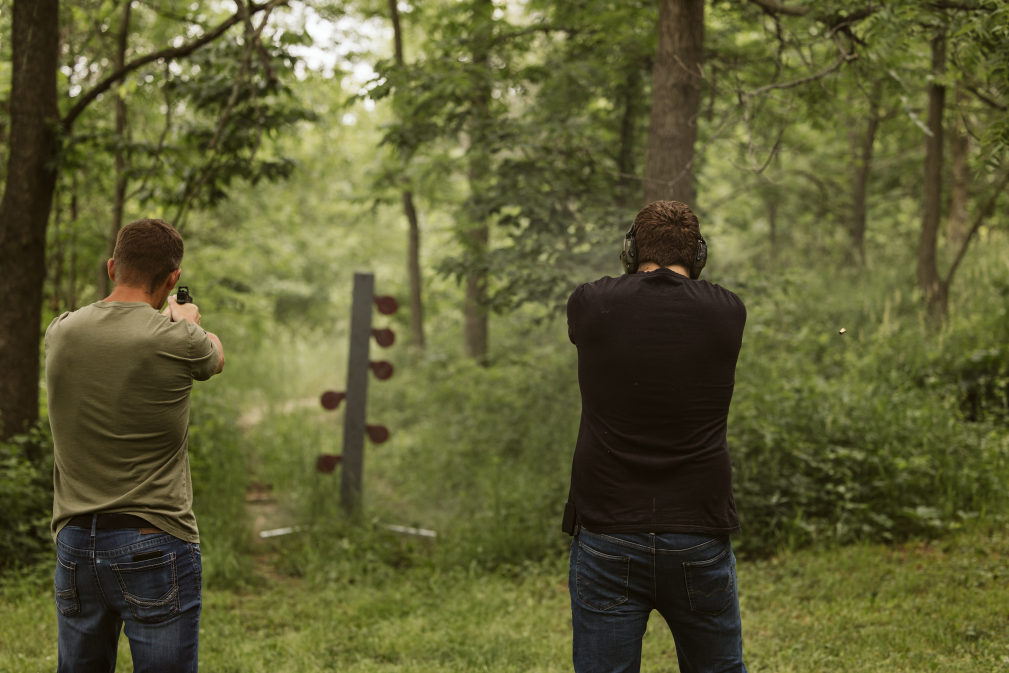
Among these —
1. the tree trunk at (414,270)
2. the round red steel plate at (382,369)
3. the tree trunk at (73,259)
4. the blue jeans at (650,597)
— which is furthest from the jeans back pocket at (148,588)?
the tree trunk at (414,270)

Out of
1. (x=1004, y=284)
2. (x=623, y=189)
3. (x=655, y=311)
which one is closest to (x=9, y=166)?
(x=623, y=189)

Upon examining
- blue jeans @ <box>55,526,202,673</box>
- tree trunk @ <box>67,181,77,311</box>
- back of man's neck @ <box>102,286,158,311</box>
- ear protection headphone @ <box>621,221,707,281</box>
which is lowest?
blue jeans @ <box>55,526,202,673</box>

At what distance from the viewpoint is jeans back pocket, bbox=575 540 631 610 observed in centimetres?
227

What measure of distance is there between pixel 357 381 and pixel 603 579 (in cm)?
497

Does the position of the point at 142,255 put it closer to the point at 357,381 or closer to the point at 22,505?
the point at 22,505

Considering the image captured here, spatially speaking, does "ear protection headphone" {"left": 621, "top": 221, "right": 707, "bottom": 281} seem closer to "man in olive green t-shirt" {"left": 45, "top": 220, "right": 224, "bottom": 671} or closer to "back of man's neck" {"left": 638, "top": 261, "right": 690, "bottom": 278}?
"back of man's neck" {"left": 638, "top": 261, "right": 690, "bottom": 278}

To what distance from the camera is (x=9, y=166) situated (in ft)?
19.7

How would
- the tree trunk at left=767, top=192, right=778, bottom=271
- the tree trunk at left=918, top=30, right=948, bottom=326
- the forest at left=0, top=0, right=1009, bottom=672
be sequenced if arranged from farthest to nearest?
the tree trunk at left=767, top=192, right=778, bottom=271 → the tree trunk at left=918, top=30, right=948, bottom=326 → the forest at left=0, top=0, right=1009, bottom=672

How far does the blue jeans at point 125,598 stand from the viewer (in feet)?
7.95

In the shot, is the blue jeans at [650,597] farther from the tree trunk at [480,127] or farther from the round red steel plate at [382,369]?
the round red steel plate at [382,369]

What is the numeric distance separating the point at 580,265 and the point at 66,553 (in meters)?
4.54

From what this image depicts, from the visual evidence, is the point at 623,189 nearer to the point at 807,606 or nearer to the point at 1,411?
the point at 807,606

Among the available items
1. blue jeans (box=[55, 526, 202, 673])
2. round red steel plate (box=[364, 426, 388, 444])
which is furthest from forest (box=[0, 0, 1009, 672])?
blue jeans (box=[55, 526, 202, 673])

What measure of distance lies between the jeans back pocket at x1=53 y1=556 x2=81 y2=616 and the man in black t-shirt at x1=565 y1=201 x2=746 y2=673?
166 cm
